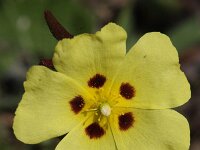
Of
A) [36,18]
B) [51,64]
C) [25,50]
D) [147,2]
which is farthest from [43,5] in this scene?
[51,64]

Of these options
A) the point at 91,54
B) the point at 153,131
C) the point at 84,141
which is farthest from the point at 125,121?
the point at 91,54

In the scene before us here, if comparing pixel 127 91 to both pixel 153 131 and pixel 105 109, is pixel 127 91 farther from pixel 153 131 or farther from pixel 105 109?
pixel 153 131

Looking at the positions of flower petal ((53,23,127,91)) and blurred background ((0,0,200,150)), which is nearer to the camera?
flower petal ((53,23,127,91))

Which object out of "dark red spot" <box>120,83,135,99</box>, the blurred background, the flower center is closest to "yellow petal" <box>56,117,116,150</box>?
the flower center

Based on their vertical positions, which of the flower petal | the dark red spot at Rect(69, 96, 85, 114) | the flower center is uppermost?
the flower petal

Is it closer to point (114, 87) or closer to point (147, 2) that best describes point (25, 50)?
point (147, 2)

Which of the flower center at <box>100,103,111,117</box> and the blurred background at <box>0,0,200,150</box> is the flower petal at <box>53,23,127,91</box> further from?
the blurred background at <box>0,0,200,150</box>
